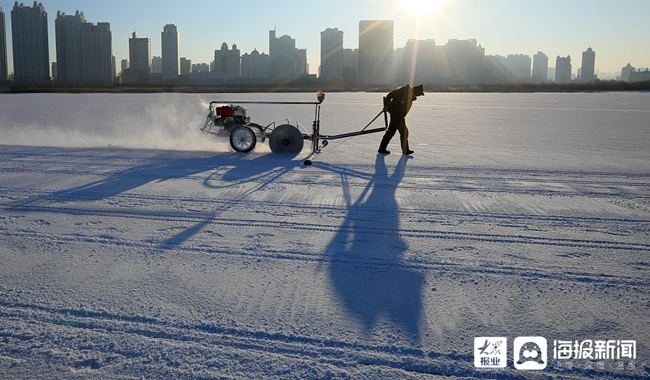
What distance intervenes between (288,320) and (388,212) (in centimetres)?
300

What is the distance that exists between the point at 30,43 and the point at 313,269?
177965mm

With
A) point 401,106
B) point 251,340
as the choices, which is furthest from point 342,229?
point 401,106

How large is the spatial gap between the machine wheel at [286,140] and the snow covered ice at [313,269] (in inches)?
82.0

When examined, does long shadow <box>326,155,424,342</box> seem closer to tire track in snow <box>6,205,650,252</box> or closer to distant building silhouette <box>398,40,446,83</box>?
tire track in snow <box>6,205,650,252</box>

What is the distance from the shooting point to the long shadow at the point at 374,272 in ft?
11.8

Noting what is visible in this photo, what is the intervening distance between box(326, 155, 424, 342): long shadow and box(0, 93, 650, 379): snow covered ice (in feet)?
0.06

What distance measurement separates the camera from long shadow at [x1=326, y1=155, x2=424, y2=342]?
3605 millimetres

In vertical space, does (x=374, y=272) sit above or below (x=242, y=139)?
below

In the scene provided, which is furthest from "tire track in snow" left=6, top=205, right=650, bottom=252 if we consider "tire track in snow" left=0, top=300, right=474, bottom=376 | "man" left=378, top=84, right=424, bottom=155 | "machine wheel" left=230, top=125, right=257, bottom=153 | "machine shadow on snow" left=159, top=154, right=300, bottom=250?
"man" left=378, top=84, right=424, bottom=155

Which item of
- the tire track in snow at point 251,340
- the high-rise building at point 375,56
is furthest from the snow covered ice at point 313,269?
the high-rise building at point 375,56

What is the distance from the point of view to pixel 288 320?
3494 millimetres

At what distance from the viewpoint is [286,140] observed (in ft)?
36.4

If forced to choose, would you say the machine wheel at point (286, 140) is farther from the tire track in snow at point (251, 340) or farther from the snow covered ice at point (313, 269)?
the tire track in snow at point (251, 340)

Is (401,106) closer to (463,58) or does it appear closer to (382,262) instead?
(382,262)
